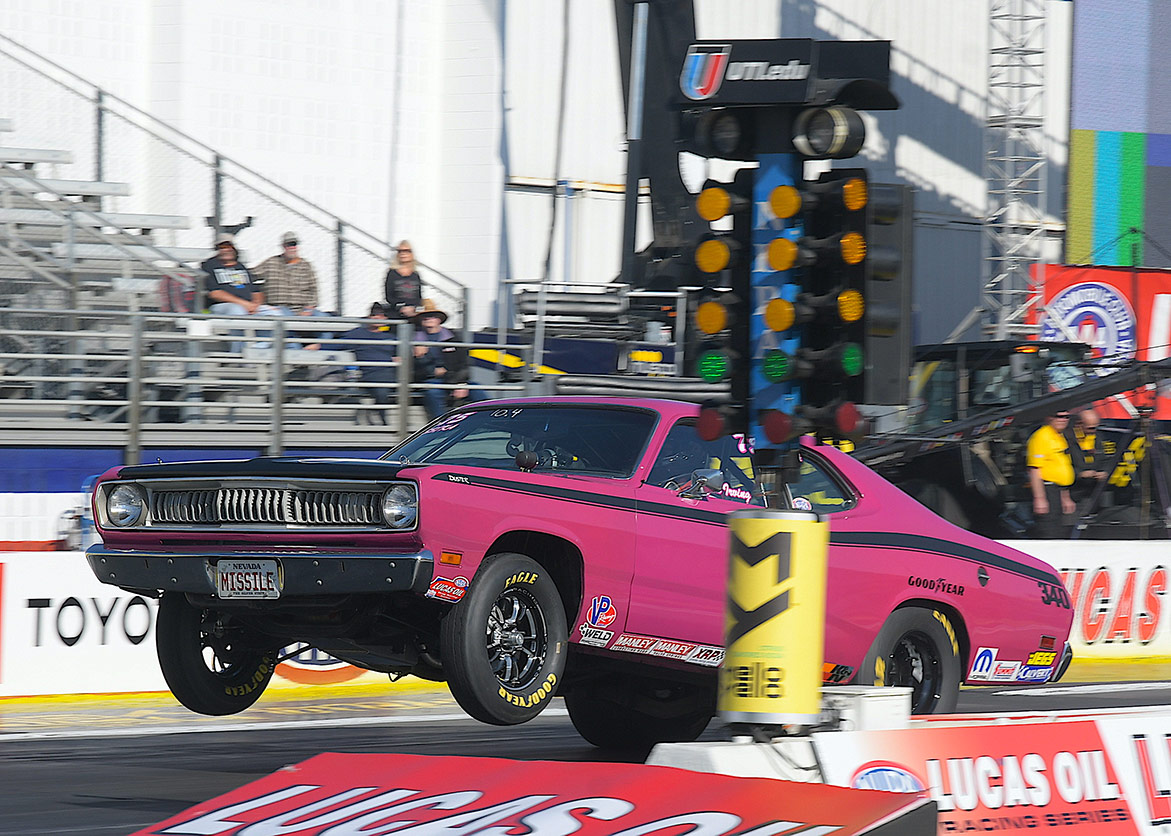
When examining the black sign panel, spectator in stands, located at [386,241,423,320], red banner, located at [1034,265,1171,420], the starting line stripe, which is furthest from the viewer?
red banner, located at [1034,265,1171,420]

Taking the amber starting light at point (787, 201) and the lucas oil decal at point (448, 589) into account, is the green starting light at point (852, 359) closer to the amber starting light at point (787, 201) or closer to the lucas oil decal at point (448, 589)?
the amber starting light at point (787, 201)

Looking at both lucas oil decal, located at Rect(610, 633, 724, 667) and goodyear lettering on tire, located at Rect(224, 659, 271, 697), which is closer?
lucas oil decal, located at Rect(610, 633, 724, 667)

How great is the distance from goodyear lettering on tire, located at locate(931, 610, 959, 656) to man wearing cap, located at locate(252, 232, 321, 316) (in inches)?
375

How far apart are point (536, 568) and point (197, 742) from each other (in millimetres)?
3093

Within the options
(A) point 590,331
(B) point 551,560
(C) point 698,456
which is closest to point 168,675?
(B) point 551,560

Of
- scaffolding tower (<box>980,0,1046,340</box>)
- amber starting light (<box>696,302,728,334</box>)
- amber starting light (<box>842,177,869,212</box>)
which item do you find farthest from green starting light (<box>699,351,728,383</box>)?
scaffolding tower (<box>980,0,1046,340</box>)

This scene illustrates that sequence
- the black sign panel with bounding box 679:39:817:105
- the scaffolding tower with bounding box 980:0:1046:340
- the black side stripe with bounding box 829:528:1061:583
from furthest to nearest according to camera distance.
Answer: the scaffolding tower with bounding box 980:0:1046:340, the black side stripe with bounding box 829:528:1061:583, the black sign panel with bounding box 679:39:817:105

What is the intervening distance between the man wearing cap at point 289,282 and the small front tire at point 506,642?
10.1m

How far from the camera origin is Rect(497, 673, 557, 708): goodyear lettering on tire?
22.2 feet

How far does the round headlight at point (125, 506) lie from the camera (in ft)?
24.1

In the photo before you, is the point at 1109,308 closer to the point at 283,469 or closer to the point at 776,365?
the point at 283,469

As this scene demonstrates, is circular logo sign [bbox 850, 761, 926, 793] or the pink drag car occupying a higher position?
the pink drag car

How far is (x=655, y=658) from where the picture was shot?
7.50 metres

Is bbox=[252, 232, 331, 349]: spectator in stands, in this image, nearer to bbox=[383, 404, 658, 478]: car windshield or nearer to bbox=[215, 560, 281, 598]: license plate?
bbox=[383, 404, 658, 478]: car windshield
